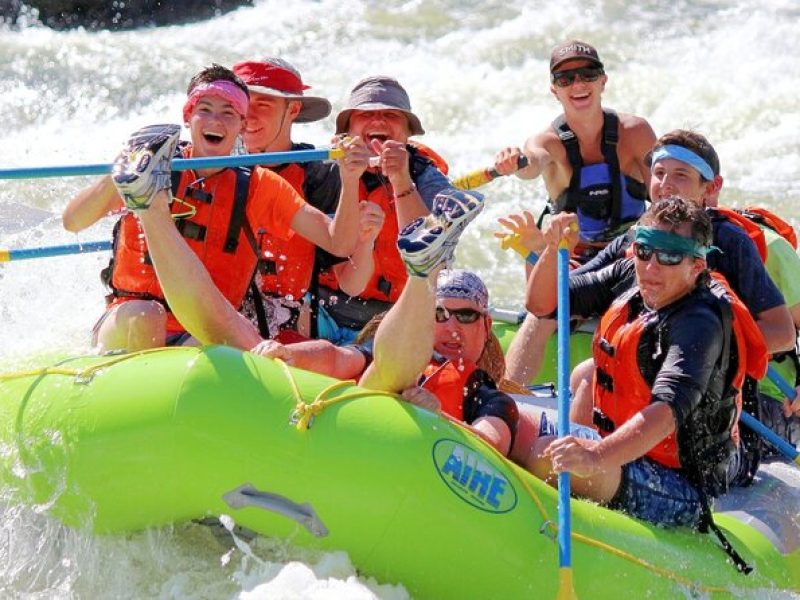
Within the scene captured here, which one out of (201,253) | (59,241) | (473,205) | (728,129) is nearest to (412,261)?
(473,205)

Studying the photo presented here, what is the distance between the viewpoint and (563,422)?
3.62 m

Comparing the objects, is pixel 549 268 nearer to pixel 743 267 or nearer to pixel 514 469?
pixel 743 267

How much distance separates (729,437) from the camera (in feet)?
13.0

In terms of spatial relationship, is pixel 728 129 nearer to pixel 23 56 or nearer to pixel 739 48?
pixel 739 48

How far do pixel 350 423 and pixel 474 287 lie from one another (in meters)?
0.80

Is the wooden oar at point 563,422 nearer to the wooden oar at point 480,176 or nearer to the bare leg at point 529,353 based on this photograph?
the wooden oar at point 480,176

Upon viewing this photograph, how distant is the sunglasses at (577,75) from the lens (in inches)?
215

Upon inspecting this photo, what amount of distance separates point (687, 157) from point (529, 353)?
1.18 metres

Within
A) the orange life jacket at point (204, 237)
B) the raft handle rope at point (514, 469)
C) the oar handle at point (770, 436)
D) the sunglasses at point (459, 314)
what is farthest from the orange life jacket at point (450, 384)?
the oar handle at point (770, 436)

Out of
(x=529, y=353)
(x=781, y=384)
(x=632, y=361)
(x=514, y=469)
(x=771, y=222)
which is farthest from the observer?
(x=529, y=353)

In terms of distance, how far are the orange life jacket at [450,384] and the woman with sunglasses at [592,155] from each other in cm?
171

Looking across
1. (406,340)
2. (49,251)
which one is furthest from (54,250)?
(406,340)

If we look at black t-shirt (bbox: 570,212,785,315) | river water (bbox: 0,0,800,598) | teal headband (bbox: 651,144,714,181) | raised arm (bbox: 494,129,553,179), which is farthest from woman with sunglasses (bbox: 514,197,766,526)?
river water (bbox: 0,0,800,598)

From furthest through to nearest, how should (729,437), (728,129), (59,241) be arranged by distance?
(728,129)
(59,241)
(729,437)
